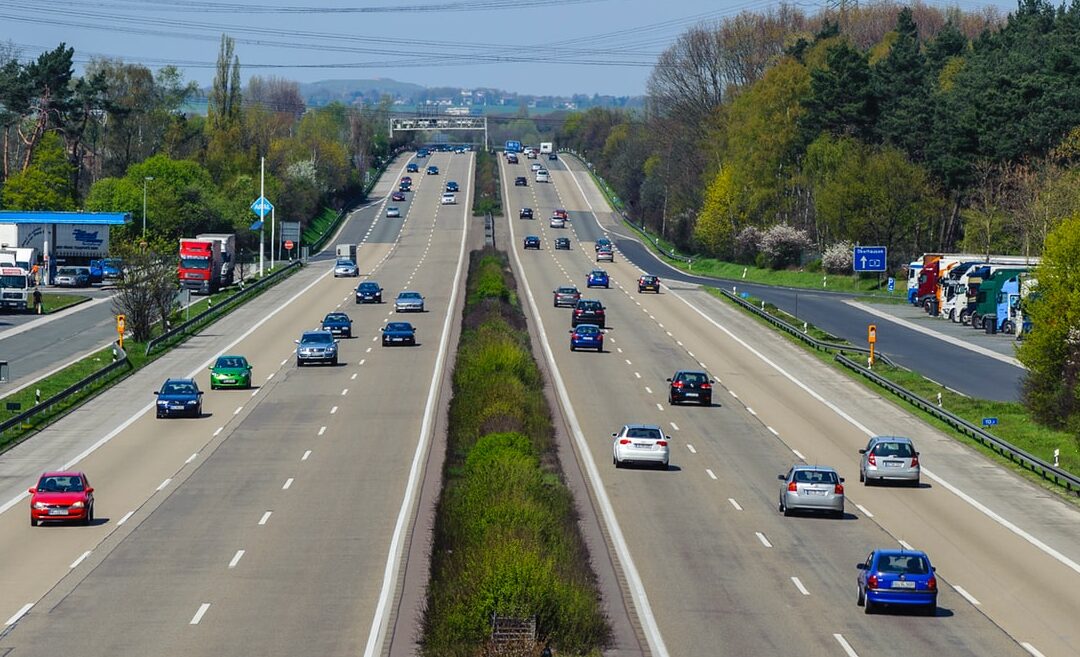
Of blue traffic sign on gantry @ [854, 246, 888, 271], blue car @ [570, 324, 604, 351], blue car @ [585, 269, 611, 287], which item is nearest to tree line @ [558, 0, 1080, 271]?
blue traffic sign on gantry @ [854, 246, 888, 271]

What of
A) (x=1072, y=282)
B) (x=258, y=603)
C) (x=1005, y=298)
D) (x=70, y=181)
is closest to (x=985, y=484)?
(x=1072, y=282)

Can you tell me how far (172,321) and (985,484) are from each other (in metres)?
45.5

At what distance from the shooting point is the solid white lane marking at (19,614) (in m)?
29.3

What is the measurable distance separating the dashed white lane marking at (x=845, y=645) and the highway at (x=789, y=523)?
0.08 meters

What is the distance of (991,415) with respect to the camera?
62.9 metres

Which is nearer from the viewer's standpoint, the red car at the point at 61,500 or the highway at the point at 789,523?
the highway at the point at 789,523

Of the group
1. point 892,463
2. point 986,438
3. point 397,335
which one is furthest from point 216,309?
point 892,463

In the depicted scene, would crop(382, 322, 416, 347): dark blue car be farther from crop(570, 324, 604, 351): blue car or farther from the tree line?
the tree line

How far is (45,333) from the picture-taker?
8706 cm

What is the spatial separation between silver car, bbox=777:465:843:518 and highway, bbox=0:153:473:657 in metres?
9.00

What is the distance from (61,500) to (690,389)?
29.3 metres

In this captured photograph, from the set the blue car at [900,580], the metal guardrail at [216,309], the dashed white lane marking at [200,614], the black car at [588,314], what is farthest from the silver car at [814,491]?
the black car at [588,314]

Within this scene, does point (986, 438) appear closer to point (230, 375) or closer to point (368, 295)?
point (230, 375)

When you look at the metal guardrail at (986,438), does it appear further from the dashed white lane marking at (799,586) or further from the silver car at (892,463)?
the dashed white lane marking at (799,586)
